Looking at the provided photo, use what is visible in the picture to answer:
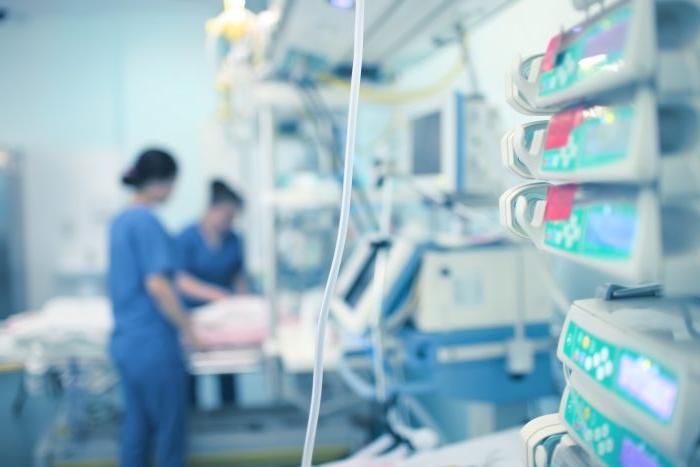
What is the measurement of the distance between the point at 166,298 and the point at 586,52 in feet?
6.07

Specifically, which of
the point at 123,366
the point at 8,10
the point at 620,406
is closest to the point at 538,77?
the point at 620,406

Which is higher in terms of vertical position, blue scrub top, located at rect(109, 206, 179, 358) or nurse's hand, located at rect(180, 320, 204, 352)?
blue scrub top, located at rect(109, 206, 179, 358)

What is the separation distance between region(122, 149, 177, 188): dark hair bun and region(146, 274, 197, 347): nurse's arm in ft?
1.19

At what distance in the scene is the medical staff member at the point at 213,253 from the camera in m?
3.03

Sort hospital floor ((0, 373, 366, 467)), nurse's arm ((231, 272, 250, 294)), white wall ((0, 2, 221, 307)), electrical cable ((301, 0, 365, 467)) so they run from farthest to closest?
1. white wall ((0, 2, 221, 307))
2. nurse's arm ((231, 272, 250, 294))
3. hospital floor ((0, 373, 366, 467))
4. electrical cable ((301, 0, 365, 467))

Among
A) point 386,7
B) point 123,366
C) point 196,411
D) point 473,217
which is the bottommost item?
point 196,411

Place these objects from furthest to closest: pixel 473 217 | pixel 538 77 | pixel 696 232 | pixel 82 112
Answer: pixel 82 112
pixel 473 217
pixel 538 77
pixel 696 232

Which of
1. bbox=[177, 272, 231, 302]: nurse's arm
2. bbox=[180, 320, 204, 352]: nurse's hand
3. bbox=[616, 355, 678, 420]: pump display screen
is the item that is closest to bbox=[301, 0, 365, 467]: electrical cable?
bbox=[616, 355, 678, 420]: pump display screen

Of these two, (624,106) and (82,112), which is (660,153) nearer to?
(624,106)

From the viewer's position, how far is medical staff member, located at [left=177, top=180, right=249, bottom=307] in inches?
119

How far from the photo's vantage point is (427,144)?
1.74 metres

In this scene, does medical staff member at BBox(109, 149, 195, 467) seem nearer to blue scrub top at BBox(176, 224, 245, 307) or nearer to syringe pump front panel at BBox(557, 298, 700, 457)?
blue scrub top at BBox(176, 224, 245, 307)

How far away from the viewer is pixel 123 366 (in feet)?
7.18

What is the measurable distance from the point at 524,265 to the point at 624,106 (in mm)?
1031
